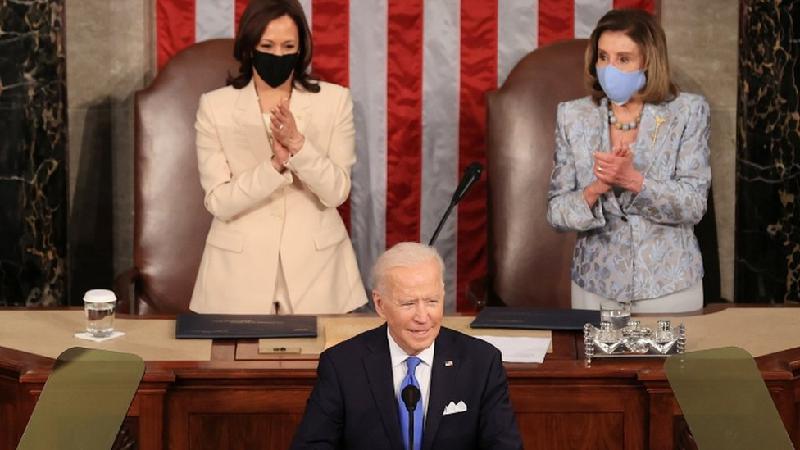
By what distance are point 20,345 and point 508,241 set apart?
2296mm

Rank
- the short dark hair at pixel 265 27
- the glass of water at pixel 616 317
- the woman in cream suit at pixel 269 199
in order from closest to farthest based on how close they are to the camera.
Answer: the glass of water at pixel 616 317 < the short dark hair at pixel 265 27 < the woman in cream suit at pixel 269 199

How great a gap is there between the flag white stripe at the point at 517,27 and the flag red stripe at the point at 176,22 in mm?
1275

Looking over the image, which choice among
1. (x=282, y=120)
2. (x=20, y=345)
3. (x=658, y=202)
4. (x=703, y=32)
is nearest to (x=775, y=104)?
(x=703, y=32)

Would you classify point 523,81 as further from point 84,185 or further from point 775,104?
point 84,185

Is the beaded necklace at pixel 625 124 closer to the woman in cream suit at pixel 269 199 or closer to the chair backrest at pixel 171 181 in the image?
the woman in cream suit at pixel 269 199

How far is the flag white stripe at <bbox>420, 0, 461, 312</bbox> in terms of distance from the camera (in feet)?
20.9

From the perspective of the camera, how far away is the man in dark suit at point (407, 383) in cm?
361

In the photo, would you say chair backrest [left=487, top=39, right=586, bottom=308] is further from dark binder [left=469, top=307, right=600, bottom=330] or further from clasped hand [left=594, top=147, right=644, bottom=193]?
clasped hand [left=594, top=147, right=644, bottom=193]

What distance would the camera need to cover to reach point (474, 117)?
642cm

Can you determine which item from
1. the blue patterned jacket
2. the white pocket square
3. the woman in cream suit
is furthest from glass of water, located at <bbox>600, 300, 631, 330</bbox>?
the woman in cream suit

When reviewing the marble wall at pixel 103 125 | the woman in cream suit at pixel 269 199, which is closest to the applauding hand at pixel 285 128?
the woman in cream suit at pixel 269 199

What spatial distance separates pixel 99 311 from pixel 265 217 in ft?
3.27

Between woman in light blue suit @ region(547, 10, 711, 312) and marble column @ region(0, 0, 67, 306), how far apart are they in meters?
2.17

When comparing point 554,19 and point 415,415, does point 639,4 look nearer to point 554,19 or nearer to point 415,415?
point 554,19
